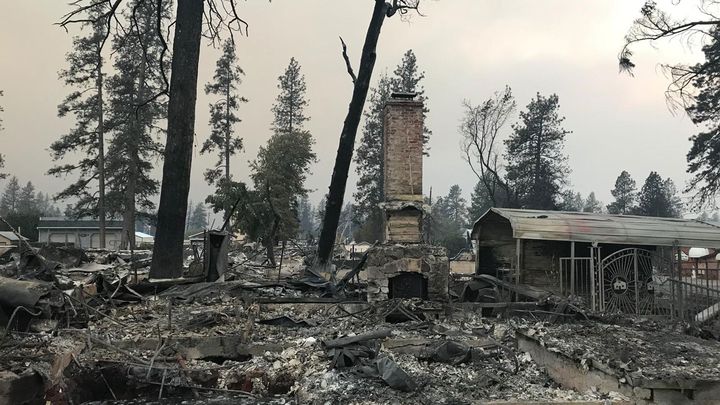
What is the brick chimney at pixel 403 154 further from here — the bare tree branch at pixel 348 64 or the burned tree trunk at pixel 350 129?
the bare tree branch at pixel 348 64

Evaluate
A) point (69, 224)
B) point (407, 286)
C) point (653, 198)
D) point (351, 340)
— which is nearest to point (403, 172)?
point (407, 286)

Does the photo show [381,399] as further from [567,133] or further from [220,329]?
[567,133]

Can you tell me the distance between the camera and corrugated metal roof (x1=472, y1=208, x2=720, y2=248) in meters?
12.9

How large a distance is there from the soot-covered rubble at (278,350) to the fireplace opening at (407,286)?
984mm

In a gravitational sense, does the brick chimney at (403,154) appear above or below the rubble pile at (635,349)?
above

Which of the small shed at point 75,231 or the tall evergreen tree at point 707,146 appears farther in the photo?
the small shed at point 75,231

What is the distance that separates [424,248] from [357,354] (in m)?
4.43

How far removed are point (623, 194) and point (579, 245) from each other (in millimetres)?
45258

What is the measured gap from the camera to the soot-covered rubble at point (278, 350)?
505 cm

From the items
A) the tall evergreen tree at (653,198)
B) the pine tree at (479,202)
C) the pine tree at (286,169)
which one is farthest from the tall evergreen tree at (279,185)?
the tall evergreen tree at (653,198)

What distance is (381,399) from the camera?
4.86m

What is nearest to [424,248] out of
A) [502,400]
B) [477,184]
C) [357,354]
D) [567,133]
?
[357,354]

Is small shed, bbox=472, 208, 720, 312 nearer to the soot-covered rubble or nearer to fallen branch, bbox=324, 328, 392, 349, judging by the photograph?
the soot-covered rubble

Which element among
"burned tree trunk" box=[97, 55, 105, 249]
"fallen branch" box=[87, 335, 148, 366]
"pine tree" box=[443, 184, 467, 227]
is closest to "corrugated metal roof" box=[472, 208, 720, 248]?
"fallen branch" box=[87, 335, 148, 366]
